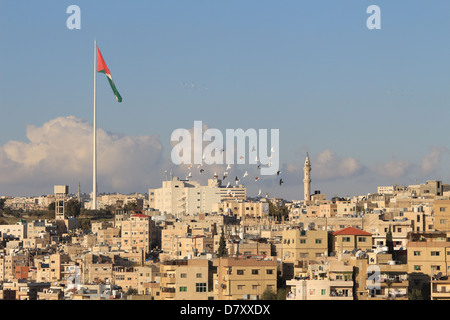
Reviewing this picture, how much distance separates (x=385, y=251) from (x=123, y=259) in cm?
2852

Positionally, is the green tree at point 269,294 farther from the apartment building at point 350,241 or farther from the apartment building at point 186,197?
the apartment building at point 186,197

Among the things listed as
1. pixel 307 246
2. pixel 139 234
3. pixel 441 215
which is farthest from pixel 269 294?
pixel 139 234

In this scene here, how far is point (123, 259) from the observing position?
70062 millimetres

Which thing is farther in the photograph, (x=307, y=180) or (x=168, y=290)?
(x=307, y=180)

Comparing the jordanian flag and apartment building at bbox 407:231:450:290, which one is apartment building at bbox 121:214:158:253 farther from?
apartment building at bbox 407:231:450:290

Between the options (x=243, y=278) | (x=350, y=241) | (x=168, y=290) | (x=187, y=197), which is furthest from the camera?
(x=187, y=197)

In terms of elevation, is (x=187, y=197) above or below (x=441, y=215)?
above

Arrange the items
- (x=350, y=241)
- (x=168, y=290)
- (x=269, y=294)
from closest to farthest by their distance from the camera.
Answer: (x=269, y=294)
(x=168, y=290)
(x=350, y=241)

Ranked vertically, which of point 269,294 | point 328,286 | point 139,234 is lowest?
point 269,294

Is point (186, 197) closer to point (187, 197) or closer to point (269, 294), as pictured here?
point (187, 197)

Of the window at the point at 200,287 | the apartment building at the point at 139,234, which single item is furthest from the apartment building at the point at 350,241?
the apartment building at the point at 139,234
